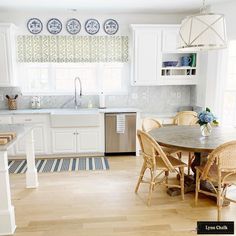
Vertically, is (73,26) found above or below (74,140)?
above

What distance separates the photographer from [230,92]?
429 cm

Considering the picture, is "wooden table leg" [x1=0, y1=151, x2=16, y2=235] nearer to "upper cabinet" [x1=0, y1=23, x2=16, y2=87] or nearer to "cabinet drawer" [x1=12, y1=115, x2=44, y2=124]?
"cabinet drawer" [x1=12, y1=115, x2=44, y2=124]

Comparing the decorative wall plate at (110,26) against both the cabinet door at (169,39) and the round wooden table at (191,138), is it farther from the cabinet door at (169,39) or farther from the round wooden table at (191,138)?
the round wooden table at (191,138)

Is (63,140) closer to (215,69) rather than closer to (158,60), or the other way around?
(158,60)

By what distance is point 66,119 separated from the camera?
4.39 metres

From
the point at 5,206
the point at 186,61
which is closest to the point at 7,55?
the point at 5,206

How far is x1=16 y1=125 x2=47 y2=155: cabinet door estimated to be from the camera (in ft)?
14.5

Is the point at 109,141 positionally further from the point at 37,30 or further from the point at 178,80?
the point at 37,30

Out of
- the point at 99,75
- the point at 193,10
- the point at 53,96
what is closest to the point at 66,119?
the point at 53,96

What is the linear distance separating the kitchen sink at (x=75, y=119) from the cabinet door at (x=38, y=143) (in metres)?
0.24

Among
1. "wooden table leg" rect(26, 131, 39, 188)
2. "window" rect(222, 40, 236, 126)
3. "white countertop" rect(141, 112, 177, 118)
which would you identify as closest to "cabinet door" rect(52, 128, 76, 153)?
"wooden table leg" rect(26, 131, 39, 188)

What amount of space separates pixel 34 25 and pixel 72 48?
80cm

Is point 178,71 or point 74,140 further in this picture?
point 178,71

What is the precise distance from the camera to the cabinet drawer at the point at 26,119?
4.35 metres
